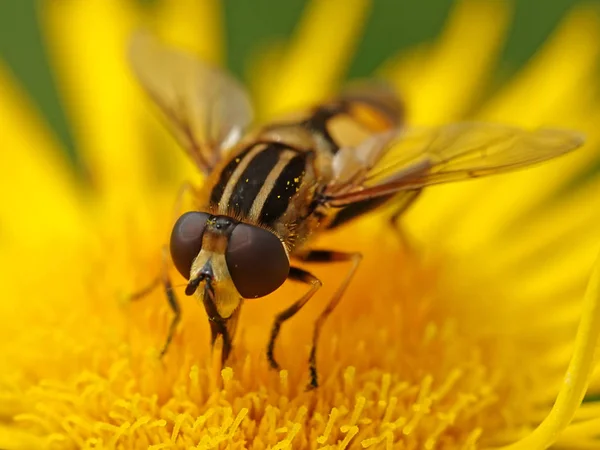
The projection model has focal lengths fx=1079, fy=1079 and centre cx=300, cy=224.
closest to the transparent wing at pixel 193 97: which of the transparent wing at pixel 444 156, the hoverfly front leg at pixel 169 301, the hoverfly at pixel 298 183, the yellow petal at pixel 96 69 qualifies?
the hoverfly at pixel 298 183

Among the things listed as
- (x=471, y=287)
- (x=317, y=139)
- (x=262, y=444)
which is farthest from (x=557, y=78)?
(x=262, y=444)

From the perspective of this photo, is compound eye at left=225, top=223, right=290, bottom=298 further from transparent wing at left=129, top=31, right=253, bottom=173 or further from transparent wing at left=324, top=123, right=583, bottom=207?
transparent wing at left=129, top=31, right=253, bottom=173

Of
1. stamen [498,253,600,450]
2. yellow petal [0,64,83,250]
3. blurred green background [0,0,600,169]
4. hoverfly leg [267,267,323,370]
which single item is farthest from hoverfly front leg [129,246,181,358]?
blurred green background [0,0,600,169]

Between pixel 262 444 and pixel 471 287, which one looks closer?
pixel 262 444

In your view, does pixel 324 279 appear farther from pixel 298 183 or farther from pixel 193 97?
pixel 193 97

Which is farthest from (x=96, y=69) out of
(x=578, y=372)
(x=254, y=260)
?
(x=578, y=372)

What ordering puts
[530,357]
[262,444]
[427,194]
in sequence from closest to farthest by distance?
1. [262,444]
2. [530,357]
3. [427,194]

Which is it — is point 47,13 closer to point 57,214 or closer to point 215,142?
point 57,214
